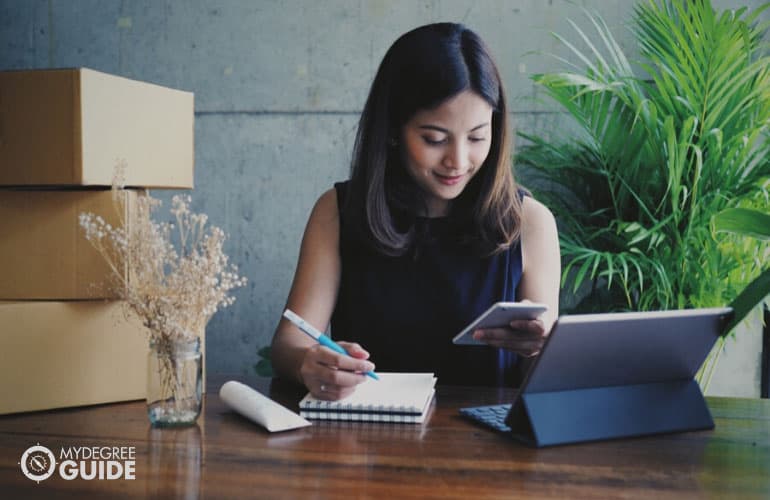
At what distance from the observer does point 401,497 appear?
3.13 feet

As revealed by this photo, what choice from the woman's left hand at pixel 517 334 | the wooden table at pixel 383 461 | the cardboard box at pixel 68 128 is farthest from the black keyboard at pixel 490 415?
the cardboard box at pixel 68 128

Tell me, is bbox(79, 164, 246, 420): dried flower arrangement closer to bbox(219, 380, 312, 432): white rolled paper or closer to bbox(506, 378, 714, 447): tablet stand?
bbox(219, 380, 312, 432): white rolled paper

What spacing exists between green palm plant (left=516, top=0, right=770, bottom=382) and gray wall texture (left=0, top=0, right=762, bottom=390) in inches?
16.7

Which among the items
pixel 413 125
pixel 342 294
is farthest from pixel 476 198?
pixel 342 294

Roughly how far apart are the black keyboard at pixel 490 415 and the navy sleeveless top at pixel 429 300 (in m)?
0.47

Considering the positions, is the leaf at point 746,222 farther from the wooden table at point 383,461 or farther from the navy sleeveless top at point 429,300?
the navy sleeveless top at point 429,300

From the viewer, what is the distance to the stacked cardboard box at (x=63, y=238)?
Result: 1.40 meters

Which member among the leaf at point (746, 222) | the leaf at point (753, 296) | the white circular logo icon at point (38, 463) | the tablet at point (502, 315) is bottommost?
the white circular logo icon at point (38, 463)

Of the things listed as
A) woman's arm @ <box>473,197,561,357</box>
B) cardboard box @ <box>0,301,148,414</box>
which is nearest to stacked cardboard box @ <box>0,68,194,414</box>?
cardboard box @ <box>0,301,148,414</box>

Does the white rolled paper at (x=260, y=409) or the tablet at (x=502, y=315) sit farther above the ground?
Answer: the tablet at (x=502, y=315)

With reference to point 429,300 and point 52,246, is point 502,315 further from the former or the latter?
point 52,246

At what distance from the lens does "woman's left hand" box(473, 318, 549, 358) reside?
1.40 m

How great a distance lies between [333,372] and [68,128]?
0.62 metres

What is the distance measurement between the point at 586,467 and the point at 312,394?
0.46m
